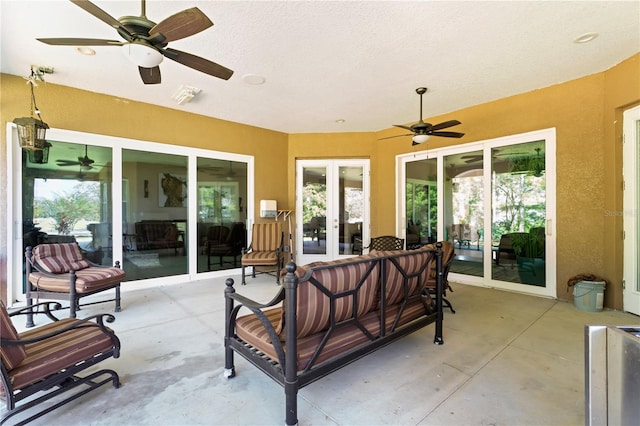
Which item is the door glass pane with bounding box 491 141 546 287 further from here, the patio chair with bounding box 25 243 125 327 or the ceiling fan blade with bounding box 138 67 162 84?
the patio chair with bounding box 25 243 125 327

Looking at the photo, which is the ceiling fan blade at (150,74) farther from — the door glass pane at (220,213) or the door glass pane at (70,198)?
the door glass pane at (220,213)

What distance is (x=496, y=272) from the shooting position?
4.75 m

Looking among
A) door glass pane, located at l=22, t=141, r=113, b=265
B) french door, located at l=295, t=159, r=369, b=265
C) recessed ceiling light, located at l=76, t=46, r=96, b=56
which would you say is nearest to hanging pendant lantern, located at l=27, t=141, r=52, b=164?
door glass pane, located at l=22, t=141, r=113, b=265

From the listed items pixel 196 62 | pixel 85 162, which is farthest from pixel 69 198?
pixel 196 62

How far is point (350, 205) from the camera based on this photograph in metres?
6.58

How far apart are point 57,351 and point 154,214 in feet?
11.4

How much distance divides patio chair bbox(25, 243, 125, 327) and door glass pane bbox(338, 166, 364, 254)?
4308 mm

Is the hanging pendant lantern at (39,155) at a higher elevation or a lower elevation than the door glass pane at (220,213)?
higher

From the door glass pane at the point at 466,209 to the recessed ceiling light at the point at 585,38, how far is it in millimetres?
2048

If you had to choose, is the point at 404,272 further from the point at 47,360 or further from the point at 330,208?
the point at 330,208

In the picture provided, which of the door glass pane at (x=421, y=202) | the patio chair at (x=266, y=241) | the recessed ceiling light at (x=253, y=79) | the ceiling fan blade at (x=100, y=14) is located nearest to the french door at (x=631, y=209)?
the door glass pane at (x=421, y=202)

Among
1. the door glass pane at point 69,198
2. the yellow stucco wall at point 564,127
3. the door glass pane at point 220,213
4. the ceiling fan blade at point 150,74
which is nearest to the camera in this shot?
the ceiling fan blade at point 150,74

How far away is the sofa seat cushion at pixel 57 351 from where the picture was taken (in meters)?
1.53

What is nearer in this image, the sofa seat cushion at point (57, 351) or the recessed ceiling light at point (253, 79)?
the sofa seat cushion at point (57, 351)
